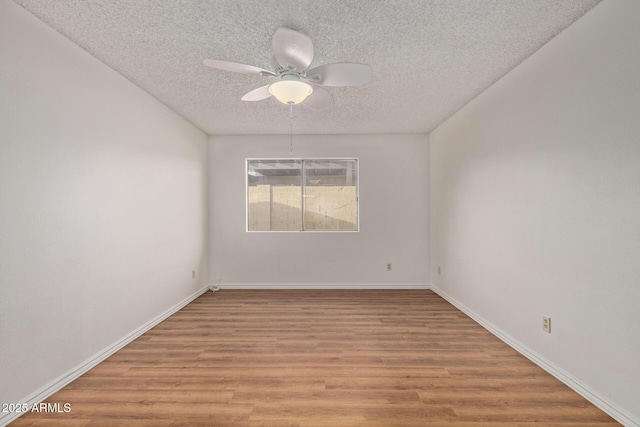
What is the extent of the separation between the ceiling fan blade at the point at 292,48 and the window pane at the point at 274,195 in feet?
8.83

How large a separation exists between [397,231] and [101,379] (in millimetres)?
3729

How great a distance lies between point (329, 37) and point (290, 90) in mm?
465

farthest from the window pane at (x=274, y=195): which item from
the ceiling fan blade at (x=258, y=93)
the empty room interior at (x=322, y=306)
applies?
the ceiling fan blade at (x=258, y=93)

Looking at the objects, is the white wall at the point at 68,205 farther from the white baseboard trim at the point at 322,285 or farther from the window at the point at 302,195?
the window at the point at 302,195

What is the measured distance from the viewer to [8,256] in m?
1.61

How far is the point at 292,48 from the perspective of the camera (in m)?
1.71

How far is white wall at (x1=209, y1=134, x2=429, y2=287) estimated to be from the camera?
4398 millimetres

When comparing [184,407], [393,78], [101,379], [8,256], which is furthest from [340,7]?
[101,379]

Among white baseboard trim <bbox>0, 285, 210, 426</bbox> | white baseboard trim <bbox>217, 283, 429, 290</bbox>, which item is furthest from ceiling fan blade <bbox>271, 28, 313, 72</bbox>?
white baseboard trim <bbox>217, 283, 429, 290</bbox>

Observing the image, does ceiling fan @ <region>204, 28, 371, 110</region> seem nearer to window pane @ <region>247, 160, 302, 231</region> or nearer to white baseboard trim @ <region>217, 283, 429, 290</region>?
window pane @ <region>247, 160, 302, 231</region>

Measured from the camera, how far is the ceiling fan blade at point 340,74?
5.89ft

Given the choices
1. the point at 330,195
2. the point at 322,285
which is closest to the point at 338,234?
the point at 330,195

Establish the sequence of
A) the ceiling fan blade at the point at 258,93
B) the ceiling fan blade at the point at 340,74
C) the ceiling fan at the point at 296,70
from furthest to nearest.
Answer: the ceiling fan blade at the point at 258,93, the ceiling fan blade at the point at 340,74, the ceiling fan at the point at 296,70

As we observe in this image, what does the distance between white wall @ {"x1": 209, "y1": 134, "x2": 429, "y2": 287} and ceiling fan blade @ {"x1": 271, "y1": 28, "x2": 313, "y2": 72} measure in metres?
2.60
